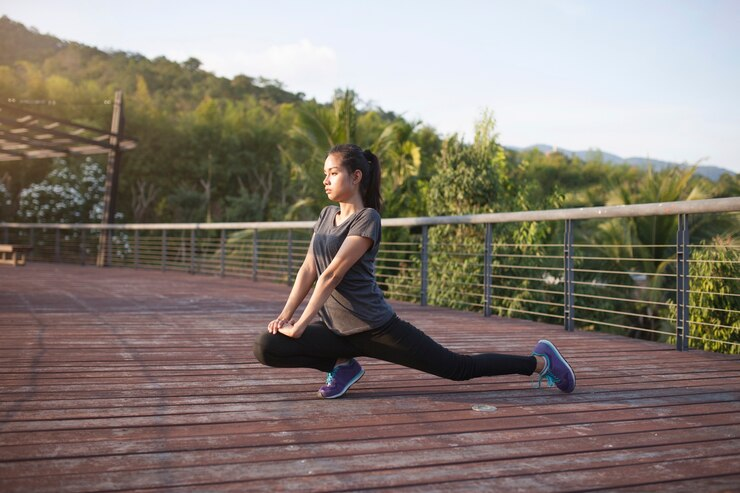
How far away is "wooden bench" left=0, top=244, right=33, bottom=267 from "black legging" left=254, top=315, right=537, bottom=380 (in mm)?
11025

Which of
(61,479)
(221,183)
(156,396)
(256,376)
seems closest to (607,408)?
(256,376)

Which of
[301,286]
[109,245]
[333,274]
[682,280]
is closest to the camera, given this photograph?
[333,274]

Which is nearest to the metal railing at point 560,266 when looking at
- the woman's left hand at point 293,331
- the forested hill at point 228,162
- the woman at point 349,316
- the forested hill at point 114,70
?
the forested hill at point 228,162

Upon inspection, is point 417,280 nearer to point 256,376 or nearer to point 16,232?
point 256,376

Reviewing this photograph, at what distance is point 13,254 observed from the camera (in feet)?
43.0

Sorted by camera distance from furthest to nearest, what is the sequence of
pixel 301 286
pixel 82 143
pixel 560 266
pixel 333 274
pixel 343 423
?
pixel 82 143 < pixel 560 266 < pixel 301 286 < pixel 333 274 < pixel 343 423

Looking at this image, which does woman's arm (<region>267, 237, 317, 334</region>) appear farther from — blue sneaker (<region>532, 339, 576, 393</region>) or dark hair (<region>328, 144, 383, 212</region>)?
blue sneaker (<region>532, 339, 576, 393</region>)

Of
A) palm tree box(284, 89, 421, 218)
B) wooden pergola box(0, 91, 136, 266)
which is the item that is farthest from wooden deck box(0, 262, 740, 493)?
palm tree box(284, 89, 421, 218)

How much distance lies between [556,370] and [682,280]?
1674 millimetres

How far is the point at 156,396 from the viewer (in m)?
2.75

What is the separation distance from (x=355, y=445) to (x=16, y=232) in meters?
20.5

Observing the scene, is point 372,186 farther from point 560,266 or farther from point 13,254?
point 13,254

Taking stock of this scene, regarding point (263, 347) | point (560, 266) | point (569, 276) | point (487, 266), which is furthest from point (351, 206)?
→ point (560, 266)

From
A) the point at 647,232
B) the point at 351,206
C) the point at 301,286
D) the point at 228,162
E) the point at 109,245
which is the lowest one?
the point at 301,286
